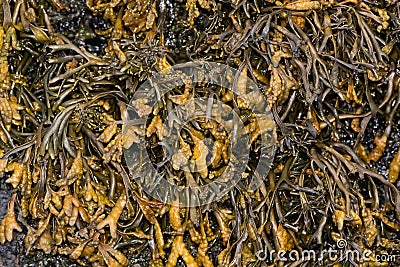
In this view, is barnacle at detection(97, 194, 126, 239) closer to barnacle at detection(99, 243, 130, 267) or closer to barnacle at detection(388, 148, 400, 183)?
barnacle at detection(99, 243, 130, 267)

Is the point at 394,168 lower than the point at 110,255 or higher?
higher

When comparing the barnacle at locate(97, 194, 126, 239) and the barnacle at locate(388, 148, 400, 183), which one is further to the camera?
the barnacle at locate(388, 148, 400, 183)

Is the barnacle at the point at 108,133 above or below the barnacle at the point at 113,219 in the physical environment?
above

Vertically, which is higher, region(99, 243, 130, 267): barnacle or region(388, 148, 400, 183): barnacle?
region(388, 148, 400, 183): barnacle

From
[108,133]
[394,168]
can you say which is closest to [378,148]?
[394,168]

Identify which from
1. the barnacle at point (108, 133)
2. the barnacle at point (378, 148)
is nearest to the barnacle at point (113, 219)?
the barnacle at point (108, 133)

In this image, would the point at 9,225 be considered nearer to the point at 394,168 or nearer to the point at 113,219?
the point at 113,219

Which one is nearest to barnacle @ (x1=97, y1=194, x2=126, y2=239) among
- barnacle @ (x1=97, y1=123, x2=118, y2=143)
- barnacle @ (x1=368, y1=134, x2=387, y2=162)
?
barnacle @ (x1=97, y1=123, x2=118, y2=143)

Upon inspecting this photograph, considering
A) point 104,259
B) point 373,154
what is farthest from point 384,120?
point 104,259

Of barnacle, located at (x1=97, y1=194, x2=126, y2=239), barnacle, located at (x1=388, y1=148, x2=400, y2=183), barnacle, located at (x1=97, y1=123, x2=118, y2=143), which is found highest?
barnacle, located at (x1=97, y1=123, x2=118, y2=143)

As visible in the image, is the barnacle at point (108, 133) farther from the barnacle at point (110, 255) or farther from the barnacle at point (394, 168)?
the barnacle at point (394, 168)

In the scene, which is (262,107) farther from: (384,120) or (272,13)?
(384,120)
